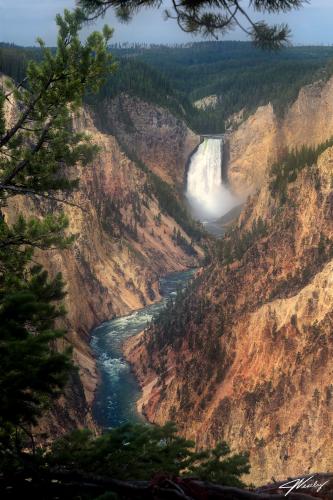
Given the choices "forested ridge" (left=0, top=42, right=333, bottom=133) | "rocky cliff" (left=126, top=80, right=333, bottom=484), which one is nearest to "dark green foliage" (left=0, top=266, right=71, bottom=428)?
"rocky cliff" (left=126, top=80, right=333, bottom=484)

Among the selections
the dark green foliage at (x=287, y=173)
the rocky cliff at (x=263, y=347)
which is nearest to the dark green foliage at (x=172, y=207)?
the dark green foliage at (x=287, y=173)

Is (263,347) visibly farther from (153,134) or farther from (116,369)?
(153,134)

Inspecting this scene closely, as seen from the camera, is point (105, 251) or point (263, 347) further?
point (105, 251)

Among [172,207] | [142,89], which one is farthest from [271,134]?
[172,207]

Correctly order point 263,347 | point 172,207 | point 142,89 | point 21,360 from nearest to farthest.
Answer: point 21,360 → point 263,347 → point 172,207 → point 142,89

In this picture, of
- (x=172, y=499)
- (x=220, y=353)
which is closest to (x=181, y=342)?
(x=220, y=353)

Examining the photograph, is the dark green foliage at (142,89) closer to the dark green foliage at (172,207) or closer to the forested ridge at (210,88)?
the forested ridge at (210,88)

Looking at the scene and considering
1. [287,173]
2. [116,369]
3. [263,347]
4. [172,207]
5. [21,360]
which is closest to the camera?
[21,360]

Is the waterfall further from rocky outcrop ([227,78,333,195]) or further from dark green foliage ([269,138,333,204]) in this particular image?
dark green foliage ([269,138,333,204])
